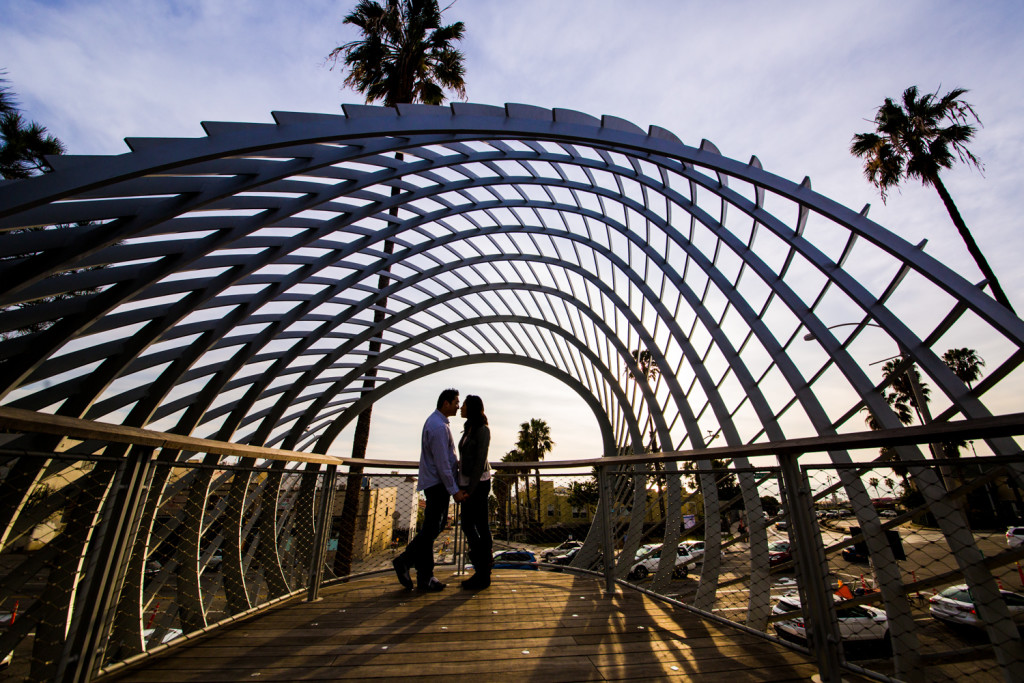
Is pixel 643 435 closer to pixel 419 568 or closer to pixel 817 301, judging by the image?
pixel 817 301

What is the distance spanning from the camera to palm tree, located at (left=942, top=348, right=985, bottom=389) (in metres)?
30.9

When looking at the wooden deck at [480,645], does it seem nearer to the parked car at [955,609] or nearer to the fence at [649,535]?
the fence at [649,535]

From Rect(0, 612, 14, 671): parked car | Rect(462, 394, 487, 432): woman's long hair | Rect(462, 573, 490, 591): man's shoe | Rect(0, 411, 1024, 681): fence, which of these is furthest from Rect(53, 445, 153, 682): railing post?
Rect(462, 573, 490, 591): man's shoe

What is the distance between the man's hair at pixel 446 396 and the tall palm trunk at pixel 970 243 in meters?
16.8

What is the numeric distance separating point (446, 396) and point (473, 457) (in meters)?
0.81

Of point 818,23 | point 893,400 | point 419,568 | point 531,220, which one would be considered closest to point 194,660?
point 419,568

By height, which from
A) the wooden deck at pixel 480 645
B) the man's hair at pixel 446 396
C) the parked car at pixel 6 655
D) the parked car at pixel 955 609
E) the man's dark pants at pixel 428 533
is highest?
the man's hair at pixel 446 396

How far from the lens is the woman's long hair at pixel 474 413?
18.4 feet

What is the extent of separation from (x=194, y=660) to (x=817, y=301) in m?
12.0

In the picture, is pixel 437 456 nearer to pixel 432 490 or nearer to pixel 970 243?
pixel 432 490

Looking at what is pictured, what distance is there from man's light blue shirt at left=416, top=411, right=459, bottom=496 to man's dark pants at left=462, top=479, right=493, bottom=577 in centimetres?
35

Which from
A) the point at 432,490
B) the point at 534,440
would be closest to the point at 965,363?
the point at 534,440

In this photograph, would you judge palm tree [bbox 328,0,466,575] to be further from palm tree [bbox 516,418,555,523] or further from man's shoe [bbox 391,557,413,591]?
palm tree [bbox 516,418,555,523]

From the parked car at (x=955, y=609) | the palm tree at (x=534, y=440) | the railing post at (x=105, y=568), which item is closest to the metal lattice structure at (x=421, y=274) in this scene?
the railing post at (x=105, y=568)
